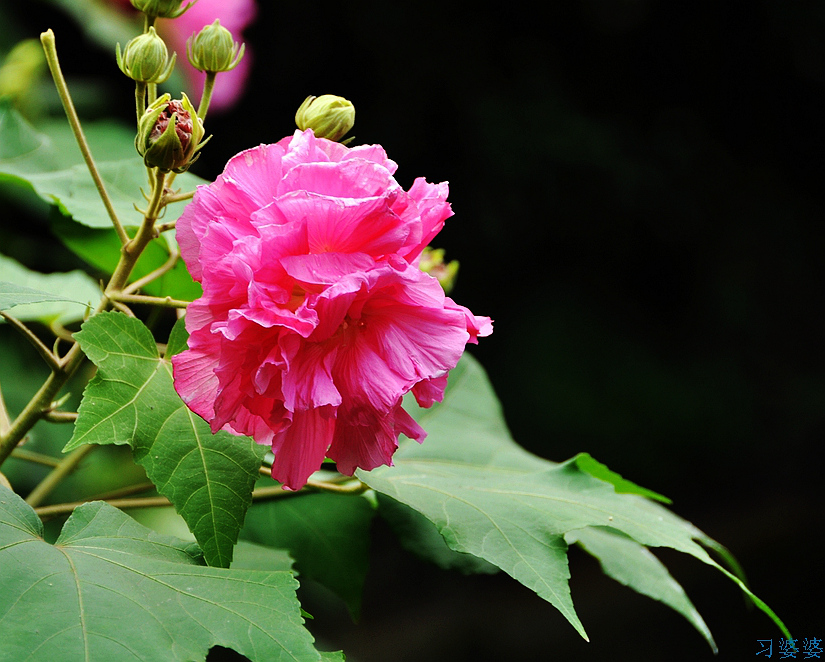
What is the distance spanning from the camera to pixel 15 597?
45cm

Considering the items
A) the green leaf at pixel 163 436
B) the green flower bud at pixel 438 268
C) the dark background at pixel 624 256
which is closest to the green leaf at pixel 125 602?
the green leaf at pixel 163 436

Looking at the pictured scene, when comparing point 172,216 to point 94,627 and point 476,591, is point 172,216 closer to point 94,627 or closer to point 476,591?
point 94,627

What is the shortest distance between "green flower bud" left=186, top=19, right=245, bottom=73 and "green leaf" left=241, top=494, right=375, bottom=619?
1.37ft

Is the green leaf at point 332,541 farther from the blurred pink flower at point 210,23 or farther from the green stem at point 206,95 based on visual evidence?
the blurred pink flower at point 210,23

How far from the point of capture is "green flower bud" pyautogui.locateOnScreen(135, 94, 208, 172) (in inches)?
21.4

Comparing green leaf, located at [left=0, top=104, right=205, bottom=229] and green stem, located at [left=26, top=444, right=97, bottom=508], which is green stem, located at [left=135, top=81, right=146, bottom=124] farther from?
green stem, located at [left=26, top=444, right=97, bottom=508]

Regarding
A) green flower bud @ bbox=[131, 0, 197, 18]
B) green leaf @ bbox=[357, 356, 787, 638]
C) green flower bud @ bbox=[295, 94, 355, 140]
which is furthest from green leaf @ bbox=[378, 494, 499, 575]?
green flower bud @ bbox=[131, 0, 197, 18]

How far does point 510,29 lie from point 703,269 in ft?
4.09

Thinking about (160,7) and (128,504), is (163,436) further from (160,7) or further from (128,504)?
(160,7)

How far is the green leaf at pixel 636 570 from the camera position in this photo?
0.76 metres

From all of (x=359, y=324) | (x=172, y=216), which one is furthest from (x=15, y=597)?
(x=172, y=216)

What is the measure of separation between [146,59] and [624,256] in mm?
2955

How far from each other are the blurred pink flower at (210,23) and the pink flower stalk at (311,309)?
34.2 inches

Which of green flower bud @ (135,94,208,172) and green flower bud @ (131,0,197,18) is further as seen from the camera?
green flower bud @ (131,0,197,18)
